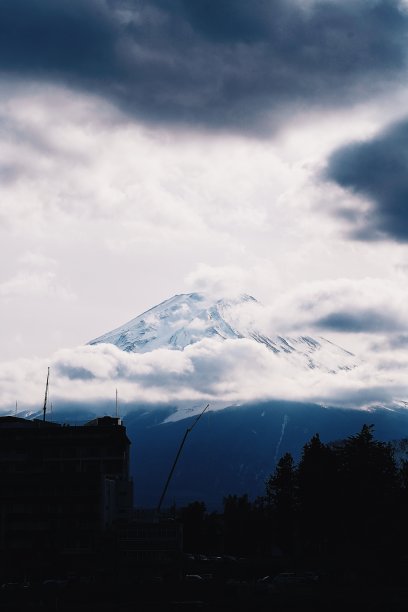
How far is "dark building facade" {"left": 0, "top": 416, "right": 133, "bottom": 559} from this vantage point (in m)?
150

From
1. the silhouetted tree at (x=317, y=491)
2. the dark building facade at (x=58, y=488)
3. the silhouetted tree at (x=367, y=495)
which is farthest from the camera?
the dark building facade at (x=58, y=488)

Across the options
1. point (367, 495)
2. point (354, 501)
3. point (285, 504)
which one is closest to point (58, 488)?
point (285, 504)

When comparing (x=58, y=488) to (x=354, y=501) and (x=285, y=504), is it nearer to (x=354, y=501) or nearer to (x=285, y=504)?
(x=285, y=504)

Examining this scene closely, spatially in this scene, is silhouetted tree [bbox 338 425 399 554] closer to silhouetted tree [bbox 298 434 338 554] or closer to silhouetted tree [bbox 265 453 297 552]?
silhouetted tree [bbox 298 434 338 554]

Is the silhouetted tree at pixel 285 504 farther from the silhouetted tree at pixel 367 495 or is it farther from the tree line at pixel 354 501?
the silhouetted tree at pixel 367 495

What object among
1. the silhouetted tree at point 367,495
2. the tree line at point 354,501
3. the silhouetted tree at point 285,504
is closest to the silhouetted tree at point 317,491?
the tree line at point 354,501

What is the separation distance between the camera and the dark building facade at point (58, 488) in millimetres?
149625

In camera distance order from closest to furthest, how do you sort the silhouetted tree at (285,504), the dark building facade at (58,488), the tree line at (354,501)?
the tree line at (354,501), the dark building facade at (58,488), the silhouetted tree at (285,504)

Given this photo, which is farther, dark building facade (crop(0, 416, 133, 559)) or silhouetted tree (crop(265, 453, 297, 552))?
silhouetted tree (crop(265, 453, 297, 552))

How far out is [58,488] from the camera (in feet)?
498

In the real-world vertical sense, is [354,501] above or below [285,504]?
below

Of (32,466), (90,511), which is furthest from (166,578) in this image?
(32,466)

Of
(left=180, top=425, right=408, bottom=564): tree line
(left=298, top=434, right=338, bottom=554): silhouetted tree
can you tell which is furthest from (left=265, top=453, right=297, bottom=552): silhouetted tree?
(left=298, top=434, right=338, bottom=554): silhouetted tree

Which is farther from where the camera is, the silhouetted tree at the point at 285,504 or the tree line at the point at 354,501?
the silhouetted tree at the point at 285,504
